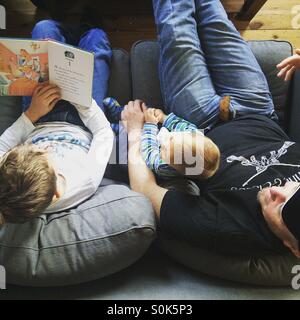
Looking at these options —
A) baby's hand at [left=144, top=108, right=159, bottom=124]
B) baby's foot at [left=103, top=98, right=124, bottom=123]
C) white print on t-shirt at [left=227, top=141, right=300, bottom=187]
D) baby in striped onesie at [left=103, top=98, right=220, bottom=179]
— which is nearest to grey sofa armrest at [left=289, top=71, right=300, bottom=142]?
white print on t-shirt at [left=227, top=141, right=300, bottom=187]

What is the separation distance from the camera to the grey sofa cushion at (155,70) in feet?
4.36

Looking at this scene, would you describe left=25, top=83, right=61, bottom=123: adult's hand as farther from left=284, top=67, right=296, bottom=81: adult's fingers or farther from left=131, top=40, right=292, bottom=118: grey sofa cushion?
left=284, top=67, right=296, bottom=81: adult's fingers

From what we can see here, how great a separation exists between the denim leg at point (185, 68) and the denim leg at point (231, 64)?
4 cm

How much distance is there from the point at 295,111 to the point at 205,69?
33cm

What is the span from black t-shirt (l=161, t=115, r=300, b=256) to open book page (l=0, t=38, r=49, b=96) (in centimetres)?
52

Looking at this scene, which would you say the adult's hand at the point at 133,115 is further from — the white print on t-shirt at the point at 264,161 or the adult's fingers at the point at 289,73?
the adult's fingers at the point at 289,73

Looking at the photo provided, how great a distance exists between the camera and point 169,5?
4.12ft

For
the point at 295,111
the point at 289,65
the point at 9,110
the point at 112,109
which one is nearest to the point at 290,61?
the point at 289,65

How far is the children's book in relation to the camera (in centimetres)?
103

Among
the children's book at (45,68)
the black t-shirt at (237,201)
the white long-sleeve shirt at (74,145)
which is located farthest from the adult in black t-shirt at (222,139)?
the children's book at (45,68)

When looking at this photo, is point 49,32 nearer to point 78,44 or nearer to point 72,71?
point 78,44
